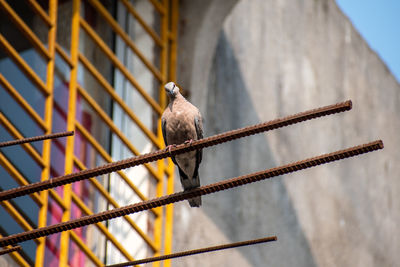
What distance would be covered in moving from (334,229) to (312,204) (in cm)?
53

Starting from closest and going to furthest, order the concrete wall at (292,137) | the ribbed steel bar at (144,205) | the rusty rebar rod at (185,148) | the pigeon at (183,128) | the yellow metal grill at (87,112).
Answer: the rusty rebar rod at (185,148), the ribbed steel bar at (144,205), the pigeon at (183,128), the yellow metal grill at (87,112), the concrete wall at (292,137)

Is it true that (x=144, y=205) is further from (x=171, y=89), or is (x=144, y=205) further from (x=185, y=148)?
(x=171, y=89)

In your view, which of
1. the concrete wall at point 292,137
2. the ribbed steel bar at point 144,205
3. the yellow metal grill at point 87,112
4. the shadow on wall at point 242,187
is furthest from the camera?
the shadow on wall at point 242,187

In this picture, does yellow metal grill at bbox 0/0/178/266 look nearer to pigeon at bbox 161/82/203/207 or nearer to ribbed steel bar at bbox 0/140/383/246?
pigeon at bbox 161/82/203/207

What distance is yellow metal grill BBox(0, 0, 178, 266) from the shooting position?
21.5 feet

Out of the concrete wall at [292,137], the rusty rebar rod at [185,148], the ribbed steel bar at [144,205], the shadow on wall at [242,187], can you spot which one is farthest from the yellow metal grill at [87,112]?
the rusty rebar rod at [185,148]

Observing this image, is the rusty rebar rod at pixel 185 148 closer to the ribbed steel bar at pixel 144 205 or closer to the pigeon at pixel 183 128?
the ribbed steel bar at pixel 144 205

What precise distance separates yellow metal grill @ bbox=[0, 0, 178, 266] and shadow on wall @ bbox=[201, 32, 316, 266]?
2.25ft

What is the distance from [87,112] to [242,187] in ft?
6.42

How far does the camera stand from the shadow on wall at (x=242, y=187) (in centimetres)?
817

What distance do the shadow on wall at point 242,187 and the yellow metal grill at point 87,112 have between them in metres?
0.69

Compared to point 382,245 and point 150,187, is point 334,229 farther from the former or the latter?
point 150,187

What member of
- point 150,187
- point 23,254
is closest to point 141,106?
point 150,187

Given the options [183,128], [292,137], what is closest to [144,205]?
[183,128]
